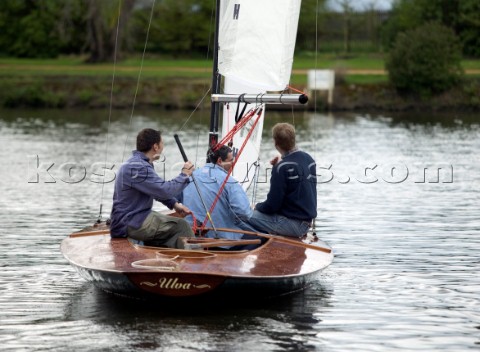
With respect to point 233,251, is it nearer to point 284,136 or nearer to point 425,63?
point 284,136

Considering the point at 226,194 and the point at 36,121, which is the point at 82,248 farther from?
the point at 36,121

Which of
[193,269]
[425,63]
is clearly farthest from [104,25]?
[193,269]

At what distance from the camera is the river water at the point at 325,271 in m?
10.1

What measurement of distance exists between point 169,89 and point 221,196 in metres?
34.8

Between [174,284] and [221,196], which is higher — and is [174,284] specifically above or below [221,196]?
below

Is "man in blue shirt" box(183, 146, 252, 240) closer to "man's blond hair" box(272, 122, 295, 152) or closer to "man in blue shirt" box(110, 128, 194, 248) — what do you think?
"man in blue shirt" box(110, 128, 194, 248)

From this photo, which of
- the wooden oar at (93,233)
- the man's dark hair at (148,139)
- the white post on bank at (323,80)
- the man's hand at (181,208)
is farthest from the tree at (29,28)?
the man's dark hair at (148,139)

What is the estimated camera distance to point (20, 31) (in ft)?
201

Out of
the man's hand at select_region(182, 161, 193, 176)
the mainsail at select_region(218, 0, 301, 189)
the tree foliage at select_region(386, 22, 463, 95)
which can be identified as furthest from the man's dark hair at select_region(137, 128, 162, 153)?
the tree foliage at select_region(386, 22, 463, 95)

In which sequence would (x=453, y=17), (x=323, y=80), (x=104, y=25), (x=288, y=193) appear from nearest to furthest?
1. (x=288, y=193)
2. (x=323, y=80)
3. (x=453, y=17)
4. (x=104, y=25)

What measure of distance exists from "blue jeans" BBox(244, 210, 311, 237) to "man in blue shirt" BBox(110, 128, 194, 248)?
0.93m

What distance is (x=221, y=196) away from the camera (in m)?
12.2

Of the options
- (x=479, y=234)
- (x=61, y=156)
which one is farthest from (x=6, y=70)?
(x=479, y=234)

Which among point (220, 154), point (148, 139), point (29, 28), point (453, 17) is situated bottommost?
point (220, 154)
